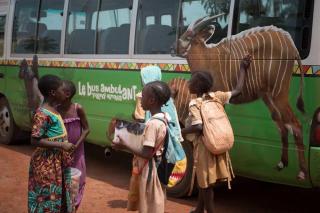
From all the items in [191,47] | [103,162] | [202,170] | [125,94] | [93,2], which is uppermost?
[93,2]

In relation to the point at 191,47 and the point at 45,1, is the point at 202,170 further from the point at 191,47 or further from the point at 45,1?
the point at 45,1

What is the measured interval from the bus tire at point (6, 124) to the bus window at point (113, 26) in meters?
3.02

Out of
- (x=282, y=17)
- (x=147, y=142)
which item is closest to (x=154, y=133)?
(x=147, y=142)

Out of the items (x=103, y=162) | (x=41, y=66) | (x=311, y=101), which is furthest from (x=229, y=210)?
(x=41, y=66)

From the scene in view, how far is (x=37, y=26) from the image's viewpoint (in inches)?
312

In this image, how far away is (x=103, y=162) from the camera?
25.9 ft

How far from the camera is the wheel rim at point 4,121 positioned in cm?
896

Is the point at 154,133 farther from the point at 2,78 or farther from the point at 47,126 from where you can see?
the point at 2,78

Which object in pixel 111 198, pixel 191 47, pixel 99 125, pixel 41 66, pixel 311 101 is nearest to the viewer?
pixel 311 101

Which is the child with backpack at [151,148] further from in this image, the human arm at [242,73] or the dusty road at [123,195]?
the dusty road at [123,195]

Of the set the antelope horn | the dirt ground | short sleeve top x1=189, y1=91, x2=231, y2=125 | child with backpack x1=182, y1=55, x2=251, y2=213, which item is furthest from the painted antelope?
the dirt ground

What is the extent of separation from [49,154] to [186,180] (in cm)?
233

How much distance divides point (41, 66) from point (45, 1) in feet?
3.24

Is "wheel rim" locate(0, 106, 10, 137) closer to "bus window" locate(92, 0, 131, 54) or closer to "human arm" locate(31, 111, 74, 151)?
"bus window" locate(92, 0, 131, 54)
